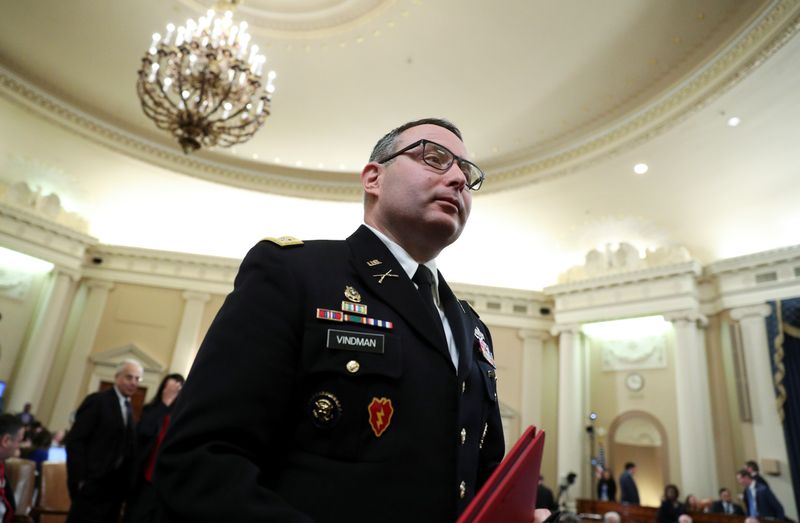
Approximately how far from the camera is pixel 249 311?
99 centimetres

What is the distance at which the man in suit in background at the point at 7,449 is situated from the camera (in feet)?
10.5

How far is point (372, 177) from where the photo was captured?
56.7 inches

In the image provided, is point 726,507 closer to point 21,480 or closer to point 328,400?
point 21,480

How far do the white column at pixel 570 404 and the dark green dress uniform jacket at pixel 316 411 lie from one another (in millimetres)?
11519

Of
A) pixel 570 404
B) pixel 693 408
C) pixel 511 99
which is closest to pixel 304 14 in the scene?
pixel 511 99

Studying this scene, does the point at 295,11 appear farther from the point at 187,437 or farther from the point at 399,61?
the point at 187,437

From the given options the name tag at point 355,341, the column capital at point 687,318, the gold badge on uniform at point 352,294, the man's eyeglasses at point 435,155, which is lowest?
the name tag at point 355,341

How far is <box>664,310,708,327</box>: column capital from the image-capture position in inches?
422

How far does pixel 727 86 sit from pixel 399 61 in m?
5.20

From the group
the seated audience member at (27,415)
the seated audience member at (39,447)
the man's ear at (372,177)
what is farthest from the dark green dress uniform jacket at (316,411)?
the seated audience member at (27,415)

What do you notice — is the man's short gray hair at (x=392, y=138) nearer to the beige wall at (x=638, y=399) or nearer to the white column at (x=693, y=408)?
the white column at (x=693, y=408)

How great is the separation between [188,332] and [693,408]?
432 inches

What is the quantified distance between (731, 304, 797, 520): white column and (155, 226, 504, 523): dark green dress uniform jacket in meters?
10.6

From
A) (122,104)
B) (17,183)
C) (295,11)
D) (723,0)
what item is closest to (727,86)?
(723,0)
